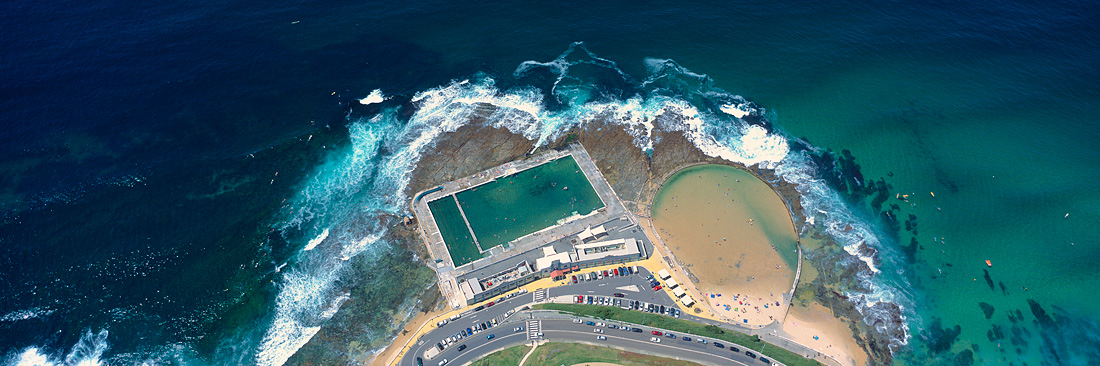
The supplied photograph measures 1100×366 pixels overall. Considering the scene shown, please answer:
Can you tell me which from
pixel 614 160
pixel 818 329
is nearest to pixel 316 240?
pixel 614 160

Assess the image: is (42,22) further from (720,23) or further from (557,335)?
(720,23)

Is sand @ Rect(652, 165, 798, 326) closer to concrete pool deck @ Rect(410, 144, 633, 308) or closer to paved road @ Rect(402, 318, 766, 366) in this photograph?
paved road @ Rect(402, 318, 766, 366)

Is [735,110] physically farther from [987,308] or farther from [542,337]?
[542,337]

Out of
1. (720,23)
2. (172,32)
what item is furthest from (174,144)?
(720,23)

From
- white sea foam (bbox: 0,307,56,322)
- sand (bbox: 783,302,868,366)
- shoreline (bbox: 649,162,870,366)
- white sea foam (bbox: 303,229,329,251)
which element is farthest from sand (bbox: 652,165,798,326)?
white sea foam (bbox: 0,307,56,322)

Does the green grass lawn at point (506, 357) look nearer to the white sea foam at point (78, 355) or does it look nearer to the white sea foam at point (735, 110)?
the white sea foam at point (78, 355)
